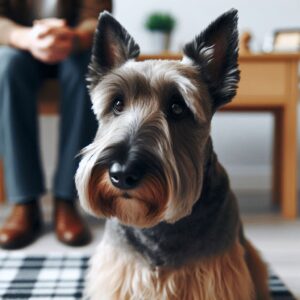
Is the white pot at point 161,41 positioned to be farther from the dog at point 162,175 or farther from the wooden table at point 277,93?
the dog at point 162,175

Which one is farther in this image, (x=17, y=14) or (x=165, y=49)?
(x=165, y=49)

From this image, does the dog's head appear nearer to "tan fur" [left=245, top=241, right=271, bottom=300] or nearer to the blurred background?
"tan fur" [left=245, top=241, right=271, bottom=300]

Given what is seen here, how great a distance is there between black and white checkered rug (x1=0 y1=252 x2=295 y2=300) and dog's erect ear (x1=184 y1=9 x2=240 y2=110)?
2.04 feet

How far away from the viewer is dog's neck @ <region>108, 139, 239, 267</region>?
3.33 feet

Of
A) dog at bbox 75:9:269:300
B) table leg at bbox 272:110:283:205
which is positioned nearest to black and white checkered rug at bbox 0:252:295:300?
dog at bbox 75:9:269:300

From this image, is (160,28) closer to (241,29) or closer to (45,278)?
(241,29)

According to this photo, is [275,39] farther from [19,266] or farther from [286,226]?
[19,266]

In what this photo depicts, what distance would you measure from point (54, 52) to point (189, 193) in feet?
3.12

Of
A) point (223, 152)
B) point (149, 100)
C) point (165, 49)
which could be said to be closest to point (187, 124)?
point (149, 100)

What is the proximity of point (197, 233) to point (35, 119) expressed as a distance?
3.37 ft

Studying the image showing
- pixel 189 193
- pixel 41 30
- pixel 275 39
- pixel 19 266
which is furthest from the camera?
pixel 275 39

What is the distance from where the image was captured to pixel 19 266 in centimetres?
155

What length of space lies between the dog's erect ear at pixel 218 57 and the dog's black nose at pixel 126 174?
0.27m

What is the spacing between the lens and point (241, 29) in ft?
8.52
